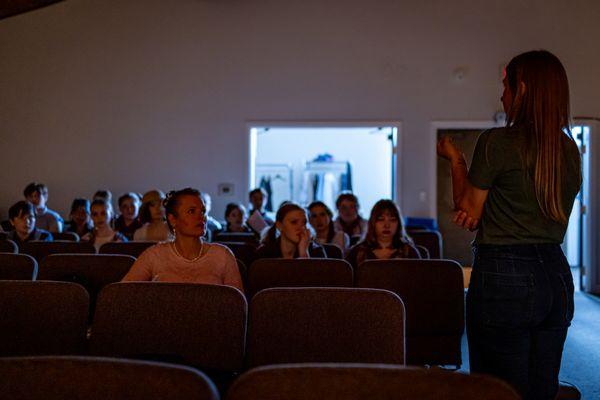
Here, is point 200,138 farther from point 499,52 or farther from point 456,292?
point 456,292

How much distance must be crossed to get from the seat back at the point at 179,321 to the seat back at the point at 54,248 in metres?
2.34

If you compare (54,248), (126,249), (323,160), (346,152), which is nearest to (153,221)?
(54,248)

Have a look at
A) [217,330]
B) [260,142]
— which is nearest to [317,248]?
[217,330]

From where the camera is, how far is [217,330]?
2.12 meters

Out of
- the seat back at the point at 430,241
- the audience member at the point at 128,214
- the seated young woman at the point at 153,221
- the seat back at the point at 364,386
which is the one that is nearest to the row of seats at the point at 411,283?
the seated young woman at the point at 153,221

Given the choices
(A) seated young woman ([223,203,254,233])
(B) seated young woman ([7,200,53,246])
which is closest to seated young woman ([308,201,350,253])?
(A) seated young woman ([223,203,254,233])

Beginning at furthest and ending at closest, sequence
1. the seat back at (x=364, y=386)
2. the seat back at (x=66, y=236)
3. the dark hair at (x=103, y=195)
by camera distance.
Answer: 1. the dark hair at (x=103, y=195)
2. the seat back at (x=66, y=236)
3. the seat back at (x=364, y=386)

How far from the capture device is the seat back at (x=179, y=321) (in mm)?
2102

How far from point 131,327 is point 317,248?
224 centimetres

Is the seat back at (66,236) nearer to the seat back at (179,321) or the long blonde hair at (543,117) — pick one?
the seat back at (179,321)

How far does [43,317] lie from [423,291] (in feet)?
5.91

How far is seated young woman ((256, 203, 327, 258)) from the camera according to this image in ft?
13.5

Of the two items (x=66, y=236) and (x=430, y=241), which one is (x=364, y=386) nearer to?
(x=430, y=241)

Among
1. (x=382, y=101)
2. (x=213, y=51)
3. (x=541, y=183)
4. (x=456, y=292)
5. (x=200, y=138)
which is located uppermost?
(x=213, y=51)
